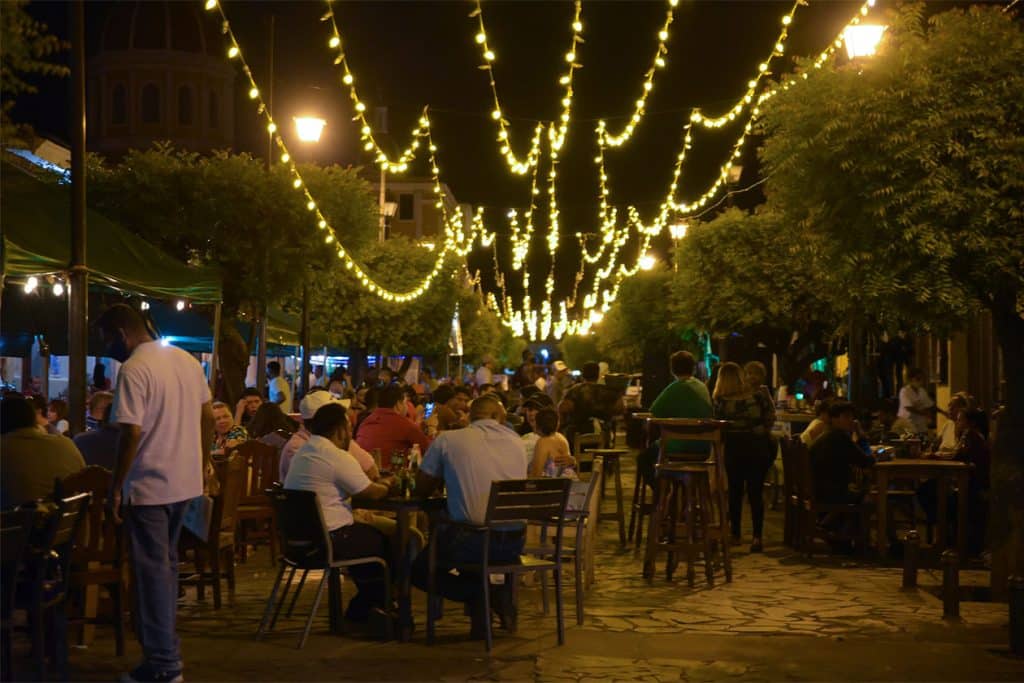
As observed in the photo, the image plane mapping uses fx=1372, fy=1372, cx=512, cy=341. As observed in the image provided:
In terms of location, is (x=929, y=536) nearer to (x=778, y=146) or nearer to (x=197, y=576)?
(x=778, y=146)

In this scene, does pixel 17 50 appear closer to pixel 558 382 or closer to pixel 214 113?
pixel 558 382

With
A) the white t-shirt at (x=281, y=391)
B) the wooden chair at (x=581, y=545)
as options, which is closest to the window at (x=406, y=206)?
the white t-shirt at (x=281, y=391)

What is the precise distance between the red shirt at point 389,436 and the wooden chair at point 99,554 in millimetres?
4421

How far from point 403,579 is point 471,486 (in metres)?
0.79

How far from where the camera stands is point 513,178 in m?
49.1

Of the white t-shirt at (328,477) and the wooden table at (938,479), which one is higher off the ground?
the white t-shirt at (328,477)

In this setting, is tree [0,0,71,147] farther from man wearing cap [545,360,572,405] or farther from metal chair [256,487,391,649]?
man wearing cap [545,360,572,405]

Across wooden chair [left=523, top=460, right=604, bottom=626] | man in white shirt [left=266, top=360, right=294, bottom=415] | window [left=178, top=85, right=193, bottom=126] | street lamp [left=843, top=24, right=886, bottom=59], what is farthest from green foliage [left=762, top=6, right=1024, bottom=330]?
window [left=178, top=85, right=193, bottom=126]

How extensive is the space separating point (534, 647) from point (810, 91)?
491 centimetres

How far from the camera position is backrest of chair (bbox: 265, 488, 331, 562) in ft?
27.5

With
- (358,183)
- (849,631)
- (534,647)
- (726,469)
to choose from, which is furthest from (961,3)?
(534,647)

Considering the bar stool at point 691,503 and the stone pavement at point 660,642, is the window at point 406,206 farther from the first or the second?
the stone pavement at point 660,642

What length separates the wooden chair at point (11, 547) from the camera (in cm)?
608

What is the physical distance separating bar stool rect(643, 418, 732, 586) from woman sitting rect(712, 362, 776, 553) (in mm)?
1515
